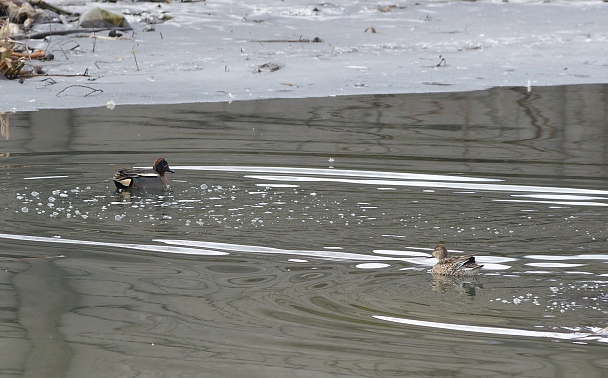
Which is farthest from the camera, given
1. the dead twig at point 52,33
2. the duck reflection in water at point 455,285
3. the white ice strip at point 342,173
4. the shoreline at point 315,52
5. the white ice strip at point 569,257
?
the dead twig at point 52,33

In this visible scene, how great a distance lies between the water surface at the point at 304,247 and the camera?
4945mm

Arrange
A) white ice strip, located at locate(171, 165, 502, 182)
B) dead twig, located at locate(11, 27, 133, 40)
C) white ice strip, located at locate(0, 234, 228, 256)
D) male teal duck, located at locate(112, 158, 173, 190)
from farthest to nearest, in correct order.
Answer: dead twig, located at locate(11, 27, 133, 40)
white ice strip, located at locate(171, 165, 502, 182)
male teal duck, located at locate(112, 158, 173, 190)
white ice strip, located at locate(0, 234, 228, 256)

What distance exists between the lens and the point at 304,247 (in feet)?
22.9

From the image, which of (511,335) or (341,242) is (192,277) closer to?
(341,242)

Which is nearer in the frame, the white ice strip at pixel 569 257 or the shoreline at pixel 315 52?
the white ice strip at pixel 569 257

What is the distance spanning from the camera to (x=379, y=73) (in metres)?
16.0

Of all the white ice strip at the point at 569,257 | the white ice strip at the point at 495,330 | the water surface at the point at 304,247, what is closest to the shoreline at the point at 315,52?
the water surface at the point at 304,247

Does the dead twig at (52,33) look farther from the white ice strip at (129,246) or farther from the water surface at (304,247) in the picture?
the white ice strip at (129,246)

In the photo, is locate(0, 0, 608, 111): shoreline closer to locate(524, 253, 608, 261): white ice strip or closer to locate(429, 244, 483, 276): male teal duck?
locate(524, 253, 608, 261): white ice strip

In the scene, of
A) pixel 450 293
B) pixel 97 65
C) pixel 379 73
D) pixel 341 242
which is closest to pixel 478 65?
pixel 379 73

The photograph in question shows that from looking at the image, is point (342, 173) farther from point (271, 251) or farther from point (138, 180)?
point (271, 251)

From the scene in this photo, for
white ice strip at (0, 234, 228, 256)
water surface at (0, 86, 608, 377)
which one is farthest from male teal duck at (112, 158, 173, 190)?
white ice strip at (0, 234, 228, 256)

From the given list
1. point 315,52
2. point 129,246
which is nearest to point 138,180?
point 129,246

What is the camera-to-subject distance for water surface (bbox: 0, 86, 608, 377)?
4945 mm
